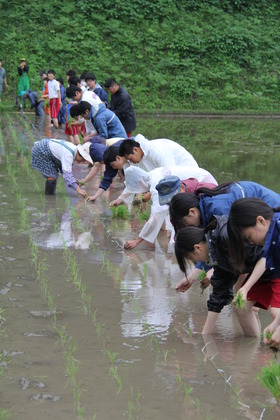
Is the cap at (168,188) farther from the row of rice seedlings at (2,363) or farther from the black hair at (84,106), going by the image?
the black hair at (84,106)

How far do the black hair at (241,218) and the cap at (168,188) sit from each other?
1.49 meters

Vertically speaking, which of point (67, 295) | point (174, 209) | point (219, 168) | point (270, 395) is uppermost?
point (174, 209)

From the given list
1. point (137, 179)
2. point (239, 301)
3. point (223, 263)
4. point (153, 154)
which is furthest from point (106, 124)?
point (239, 301)

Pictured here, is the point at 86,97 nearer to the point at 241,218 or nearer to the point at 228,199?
the point at 228,199

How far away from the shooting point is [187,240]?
3.90 metres

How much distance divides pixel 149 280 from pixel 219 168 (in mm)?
5901

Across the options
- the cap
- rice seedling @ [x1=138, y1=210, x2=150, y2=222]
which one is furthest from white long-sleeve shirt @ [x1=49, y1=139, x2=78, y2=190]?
the cap

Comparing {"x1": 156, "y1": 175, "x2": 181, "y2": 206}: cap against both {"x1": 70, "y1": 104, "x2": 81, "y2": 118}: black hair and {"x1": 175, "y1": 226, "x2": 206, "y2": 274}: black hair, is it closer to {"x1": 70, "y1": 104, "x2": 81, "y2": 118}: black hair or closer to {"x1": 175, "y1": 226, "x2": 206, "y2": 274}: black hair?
{"x1": 175, "y1": 226, "x2": 206, "y2": 274}: black hair

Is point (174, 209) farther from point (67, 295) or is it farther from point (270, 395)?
point (270, 395)

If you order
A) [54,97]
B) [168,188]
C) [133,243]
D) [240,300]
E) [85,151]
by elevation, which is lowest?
[54,97]

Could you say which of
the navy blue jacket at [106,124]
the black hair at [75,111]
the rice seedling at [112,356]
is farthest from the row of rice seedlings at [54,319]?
the navy blue jacket at [106,124]

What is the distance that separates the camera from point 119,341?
397 cm

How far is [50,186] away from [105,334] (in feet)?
15.1

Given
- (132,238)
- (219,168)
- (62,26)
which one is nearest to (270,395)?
(132,238)
